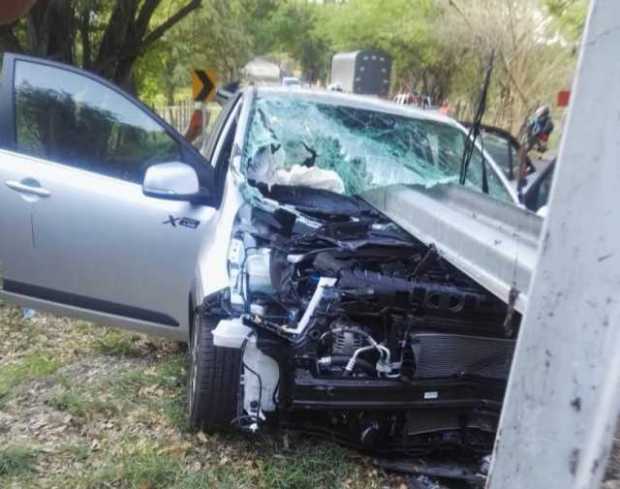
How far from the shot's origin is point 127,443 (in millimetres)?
2846

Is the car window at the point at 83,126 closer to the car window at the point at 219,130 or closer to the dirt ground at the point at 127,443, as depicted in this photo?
the car window at the point at 219,130

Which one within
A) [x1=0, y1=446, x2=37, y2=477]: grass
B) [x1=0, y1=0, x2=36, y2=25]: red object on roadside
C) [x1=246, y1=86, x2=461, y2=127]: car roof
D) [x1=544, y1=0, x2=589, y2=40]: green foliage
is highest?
[x1=544, y1=0, x2=589, y2=40]: green foliage

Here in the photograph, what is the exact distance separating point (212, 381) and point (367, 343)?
2.21ft

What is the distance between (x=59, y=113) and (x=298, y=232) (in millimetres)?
1612

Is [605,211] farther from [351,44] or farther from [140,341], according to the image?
[351,44]

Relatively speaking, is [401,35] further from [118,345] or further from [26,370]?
[26,370]

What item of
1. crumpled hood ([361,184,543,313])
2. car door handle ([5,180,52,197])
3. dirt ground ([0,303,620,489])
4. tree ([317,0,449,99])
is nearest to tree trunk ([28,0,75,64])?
car door handle ([5,180,52,197])

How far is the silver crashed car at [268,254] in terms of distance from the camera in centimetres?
255

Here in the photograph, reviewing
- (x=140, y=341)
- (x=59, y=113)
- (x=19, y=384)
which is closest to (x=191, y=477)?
(x=19, y=384)

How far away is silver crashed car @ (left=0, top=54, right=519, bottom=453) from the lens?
2.55 metres

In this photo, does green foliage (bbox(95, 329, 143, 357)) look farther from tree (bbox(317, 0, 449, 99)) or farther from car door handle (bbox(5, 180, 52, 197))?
tree (bbox(317, 0, 449, 99))

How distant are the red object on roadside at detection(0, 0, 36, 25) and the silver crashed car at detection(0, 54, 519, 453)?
100cm

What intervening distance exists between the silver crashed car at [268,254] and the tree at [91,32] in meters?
4.50

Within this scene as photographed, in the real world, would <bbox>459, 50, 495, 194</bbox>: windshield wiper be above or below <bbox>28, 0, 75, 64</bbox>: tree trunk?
below
